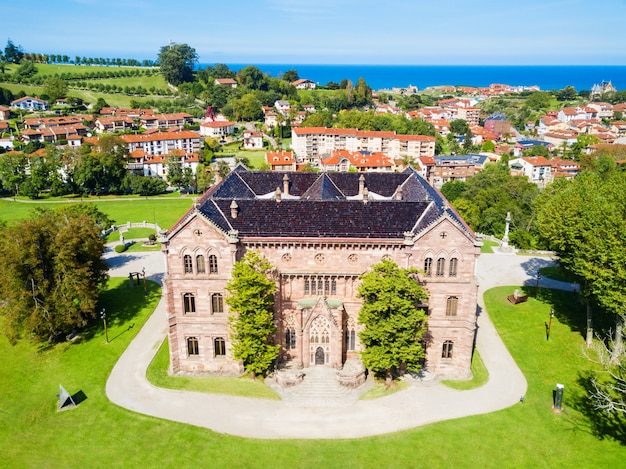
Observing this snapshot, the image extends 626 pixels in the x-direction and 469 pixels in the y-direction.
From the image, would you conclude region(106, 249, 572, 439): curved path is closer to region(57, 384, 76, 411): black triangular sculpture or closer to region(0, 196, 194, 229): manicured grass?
region(57, 384, 76, 411): black triangular sculpture

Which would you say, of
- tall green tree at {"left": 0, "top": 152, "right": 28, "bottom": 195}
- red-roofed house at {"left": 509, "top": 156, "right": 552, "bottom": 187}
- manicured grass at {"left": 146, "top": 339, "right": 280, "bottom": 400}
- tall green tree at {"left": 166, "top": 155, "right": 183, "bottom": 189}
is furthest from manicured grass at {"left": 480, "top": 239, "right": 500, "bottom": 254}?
tall green tree at {"left": 0, "top": 152, "right": 28, "bottom": 195}

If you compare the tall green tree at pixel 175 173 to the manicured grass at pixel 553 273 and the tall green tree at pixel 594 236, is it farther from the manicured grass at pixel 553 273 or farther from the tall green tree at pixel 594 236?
the tall green tree at pixel 594 236

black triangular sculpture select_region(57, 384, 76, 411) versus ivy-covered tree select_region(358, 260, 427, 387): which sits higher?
ivy-covered tree select_region(358, 260, 427, 387)

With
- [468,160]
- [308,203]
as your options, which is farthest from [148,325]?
[468,160]

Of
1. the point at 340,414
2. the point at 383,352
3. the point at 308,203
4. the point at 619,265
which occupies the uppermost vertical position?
the point at 308,203

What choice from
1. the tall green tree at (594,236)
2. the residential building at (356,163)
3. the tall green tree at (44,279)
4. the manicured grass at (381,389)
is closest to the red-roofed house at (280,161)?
the residential building at (356,163)

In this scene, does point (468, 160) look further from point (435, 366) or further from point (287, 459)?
point (287, 459)
